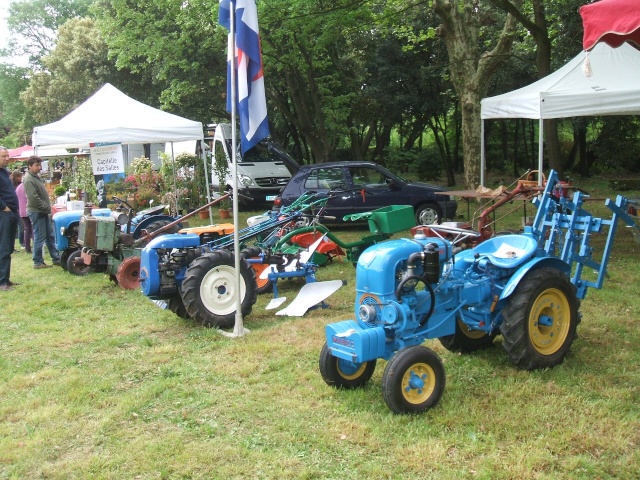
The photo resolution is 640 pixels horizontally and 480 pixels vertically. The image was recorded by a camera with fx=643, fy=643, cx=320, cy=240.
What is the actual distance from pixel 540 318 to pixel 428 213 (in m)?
8.60

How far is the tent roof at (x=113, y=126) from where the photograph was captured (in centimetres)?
1167

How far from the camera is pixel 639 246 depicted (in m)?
9.98

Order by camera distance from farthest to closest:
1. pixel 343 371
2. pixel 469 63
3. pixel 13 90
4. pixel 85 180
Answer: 1. pixel 13 90
2. pixel 85 180
3. pixel 469 63
4. pixel 343 371

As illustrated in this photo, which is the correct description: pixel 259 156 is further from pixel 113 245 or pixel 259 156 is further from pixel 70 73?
pixel 70 73

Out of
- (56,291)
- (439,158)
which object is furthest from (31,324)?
(439,158)

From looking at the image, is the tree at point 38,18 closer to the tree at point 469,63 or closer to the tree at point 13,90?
the tree at point 13,90

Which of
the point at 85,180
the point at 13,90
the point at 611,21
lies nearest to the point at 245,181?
the point at 85,180

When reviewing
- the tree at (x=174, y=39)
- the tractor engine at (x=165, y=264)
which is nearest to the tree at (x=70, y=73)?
the tree at (x=174, y=39)

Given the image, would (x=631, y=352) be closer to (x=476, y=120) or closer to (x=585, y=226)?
(x=585, y=226)

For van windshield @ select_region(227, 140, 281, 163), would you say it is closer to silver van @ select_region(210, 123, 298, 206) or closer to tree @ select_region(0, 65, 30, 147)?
silver van @ select_region(210, 123, 298, 206)

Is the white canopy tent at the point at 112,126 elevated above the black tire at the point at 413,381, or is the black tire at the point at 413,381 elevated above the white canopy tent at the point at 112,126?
the white canopy tent at the point at 112,126

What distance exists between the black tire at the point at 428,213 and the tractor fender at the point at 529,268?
8182 mm

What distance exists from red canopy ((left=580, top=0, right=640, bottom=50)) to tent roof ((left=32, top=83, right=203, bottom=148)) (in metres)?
9.08

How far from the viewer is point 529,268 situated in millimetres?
4758
